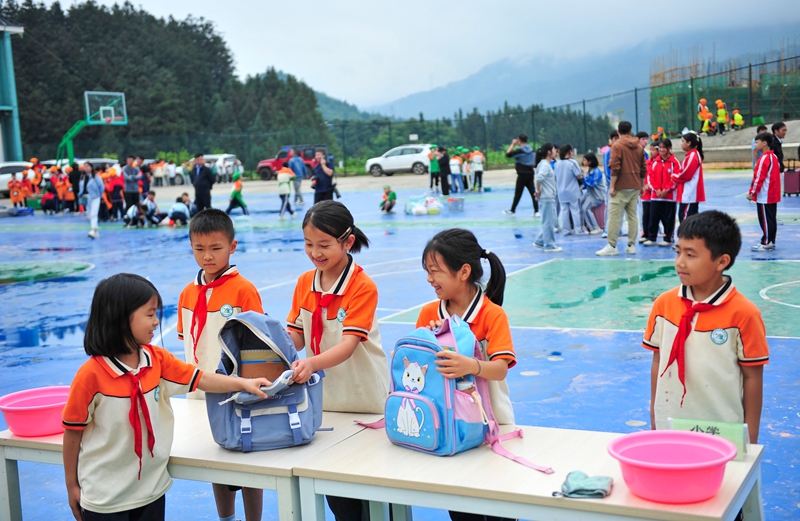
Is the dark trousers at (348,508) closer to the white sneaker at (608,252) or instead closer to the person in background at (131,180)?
the white sneaker at (608,252)

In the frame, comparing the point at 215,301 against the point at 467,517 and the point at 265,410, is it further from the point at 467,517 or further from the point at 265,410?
the point at 467,517

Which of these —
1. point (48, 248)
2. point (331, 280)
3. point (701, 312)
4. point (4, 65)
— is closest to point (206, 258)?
point (331, 280)

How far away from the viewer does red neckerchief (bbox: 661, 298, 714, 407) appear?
3.06 metres

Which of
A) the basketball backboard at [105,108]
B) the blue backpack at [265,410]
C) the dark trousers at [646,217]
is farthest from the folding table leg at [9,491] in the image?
the basketball backboard at [105,108]

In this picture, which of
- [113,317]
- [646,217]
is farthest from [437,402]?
[646,217]

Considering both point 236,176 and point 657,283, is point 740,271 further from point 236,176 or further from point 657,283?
point 236,176

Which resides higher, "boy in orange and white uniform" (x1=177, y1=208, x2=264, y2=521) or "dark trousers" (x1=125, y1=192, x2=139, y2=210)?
"dark trousers" (x1=125, y1=192, x2=139, y2=210)

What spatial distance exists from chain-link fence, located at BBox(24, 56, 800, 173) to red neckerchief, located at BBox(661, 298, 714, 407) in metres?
33.9

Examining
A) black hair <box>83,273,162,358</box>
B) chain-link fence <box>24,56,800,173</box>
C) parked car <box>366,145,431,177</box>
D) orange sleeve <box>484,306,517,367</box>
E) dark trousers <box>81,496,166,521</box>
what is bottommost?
dark trousers <box>81,496,166,521</box>

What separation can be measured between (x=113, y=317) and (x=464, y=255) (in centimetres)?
135

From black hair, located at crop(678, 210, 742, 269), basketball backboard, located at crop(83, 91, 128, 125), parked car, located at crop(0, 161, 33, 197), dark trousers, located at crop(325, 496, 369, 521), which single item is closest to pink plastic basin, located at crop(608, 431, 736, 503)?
black hair, located at crop(678, 210, 742, 269)

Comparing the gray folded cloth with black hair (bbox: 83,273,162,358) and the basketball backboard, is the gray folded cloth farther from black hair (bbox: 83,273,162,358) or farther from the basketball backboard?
the basketball backboard

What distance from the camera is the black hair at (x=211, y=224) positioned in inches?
148

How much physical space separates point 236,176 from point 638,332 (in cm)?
1641
